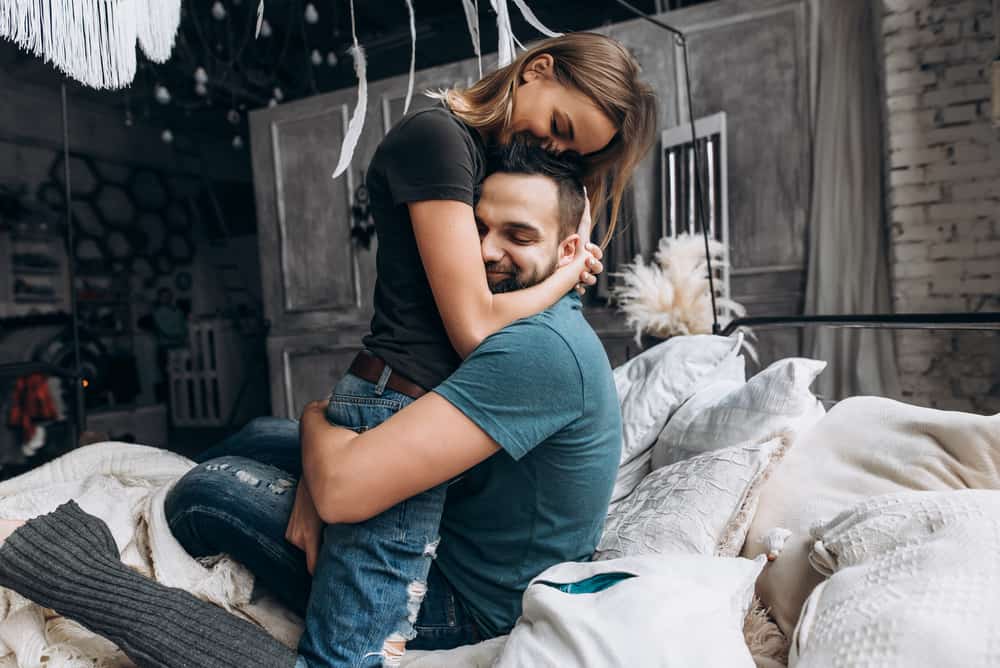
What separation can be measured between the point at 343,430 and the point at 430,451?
0.65 ft

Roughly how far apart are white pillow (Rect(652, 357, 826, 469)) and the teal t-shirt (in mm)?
457

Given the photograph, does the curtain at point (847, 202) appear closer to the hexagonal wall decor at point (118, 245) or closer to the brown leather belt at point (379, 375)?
the brown leather belt at point (379, 375)

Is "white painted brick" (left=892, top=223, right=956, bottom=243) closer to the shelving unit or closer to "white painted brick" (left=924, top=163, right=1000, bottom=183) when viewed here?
"white painted brick" (left=924, top=163, right=1000, bottom=183)

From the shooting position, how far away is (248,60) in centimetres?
695

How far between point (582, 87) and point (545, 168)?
20 cm

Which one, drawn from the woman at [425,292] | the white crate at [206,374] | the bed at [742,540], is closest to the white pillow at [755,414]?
the bed at [742,540]

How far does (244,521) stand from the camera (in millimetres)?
1245

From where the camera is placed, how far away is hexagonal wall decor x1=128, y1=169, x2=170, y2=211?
8.68m

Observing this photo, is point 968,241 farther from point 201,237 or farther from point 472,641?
point 201,237

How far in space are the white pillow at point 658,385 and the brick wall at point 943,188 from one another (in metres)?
2.07

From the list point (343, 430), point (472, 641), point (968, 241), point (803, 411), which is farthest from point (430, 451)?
point (968, 241)

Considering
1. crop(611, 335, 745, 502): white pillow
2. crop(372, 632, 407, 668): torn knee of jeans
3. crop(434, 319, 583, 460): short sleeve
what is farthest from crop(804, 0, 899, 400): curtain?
crop(372, 632, 407, 668): torn knee of jeans

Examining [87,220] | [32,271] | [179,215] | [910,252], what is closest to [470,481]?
[910,252]

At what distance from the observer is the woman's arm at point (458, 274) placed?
111cm
